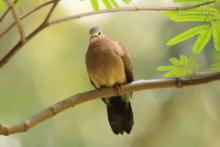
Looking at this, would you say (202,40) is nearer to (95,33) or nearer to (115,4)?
(115,4)

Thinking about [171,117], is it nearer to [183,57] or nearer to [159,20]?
[159,20]

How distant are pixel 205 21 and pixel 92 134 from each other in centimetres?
554

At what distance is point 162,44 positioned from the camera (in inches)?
318

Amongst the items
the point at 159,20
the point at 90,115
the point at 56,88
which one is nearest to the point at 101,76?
the point at 56,88

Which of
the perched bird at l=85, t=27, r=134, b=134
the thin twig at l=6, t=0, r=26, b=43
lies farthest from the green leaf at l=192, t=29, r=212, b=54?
the perched bird at l=85, t=27, r=134, b=134

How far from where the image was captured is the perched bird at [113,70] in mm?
3625

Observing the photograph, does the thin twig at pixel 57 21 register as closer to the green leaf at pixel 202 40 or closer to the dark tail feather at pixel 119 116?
the green leaf at pixel 202 40

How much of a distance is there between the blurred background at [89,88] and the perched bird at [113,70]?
2.98 meters

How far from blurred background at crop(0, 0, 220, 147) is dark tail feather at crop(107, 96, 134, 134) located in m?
2.97

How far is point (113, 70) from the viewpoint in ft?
12.2

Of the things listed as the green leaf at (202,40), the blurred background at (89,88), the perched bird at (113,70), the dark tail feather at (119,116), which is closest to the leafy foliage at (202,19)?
the green leaf at (202,40)

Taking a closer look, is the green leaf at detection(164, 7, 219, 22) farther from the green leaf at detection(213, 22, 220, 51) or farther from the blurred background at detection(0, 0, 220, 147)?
the blurred background at detection(0, 0, 220, 147)

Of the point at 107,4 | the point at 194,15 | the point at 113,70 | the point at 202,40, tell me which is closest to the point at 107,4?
the point at 107,4

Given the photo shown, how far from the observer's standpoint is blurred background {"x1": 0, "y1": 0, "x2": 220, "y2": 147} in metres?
7.09
